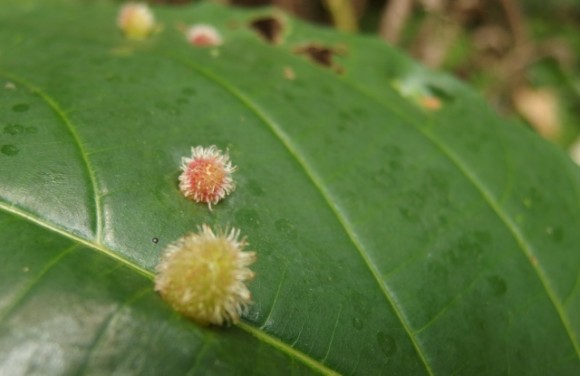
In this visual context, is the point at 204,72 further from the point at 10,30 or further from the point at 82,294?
the point at 82,294

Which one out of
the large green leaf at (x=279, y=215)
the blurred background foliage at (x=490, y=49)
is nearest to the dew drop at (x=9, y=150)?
the large green leaf at (x=279, y=215)

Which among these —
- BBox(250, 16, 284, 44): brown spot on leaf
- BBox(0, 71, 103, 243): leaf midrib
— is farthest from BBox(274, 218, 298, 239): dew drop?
BBox(250, 16, 284, 44): brown spot on leaf

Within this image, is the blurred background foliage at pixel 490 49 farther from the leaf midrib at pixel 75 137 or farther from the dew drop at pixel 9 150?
the dew drop at pixel 9 150

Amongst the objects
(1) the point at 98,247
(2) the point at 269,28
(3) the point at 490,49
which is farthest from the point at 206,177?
(3) the point at 490,49

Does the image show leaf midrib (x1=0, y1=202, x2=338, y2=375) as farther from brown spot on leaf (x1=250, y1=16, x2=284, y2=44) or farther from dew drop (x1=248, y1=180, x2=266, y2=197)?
brown spot on leaf (x1=250, y1=16, x2=284, y2=44)

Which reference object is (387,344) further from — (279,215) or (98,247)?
(98,247)
